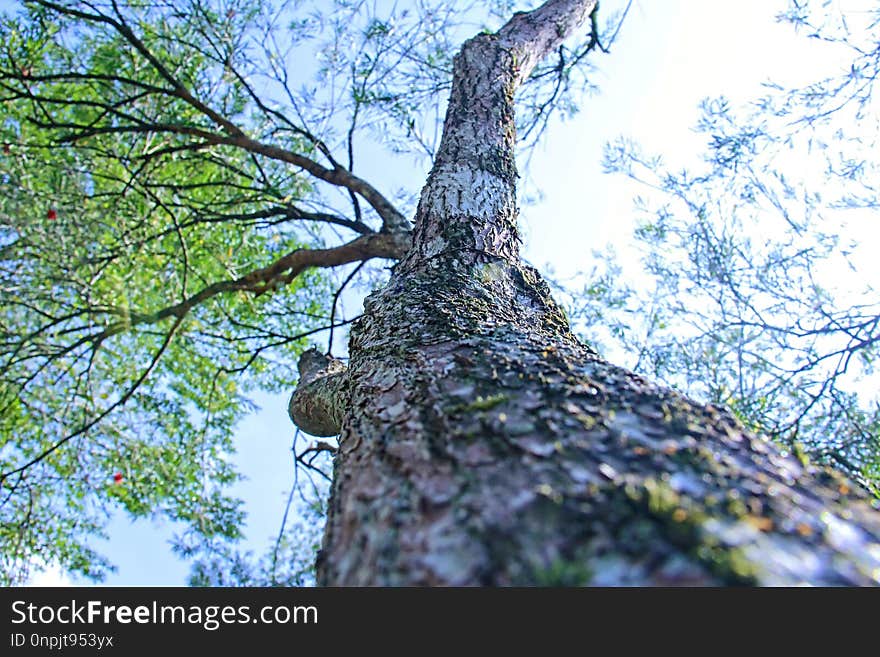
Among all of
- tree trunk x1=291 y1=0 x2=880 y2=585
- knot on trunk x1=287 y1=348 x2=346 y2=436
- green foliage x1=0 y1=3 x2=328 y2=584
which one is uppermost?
green foliage x1=0 y1=3 x2=328 y2=584

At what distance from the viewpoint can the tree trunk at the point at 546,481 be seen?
47 cm

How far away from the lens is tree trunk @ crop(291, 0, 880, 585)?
18.5 inches

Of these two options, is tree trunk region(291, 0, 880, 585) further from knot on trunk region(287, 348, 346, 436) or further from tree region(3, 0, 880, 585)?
knot on trunk region(287, 348, 346, 436)

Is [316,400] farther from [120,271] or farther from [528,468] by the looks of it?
[120,271]

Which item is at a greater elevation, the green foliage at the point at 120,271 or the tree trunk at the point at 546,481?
the green foliage at the point at 120,271

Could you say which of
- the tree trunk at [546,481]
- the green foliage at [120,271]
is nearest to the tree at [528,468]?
the tree trunk at [546,481]

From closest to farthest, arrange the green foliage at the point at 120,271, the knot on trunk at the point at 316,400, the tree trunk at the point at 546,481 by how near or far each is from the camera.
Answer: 1. the tree trunk at the point at 546,481
2. the knot on trunk at the point at 316,400
3. the green foliage at the point at 120,271

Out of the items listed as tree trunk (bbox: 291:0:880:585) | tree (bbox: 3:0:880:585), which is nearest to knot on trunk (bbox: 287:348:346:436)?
Answer: tree (bbox: 3:0:880:585)

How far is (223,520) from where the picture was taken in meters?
3.75

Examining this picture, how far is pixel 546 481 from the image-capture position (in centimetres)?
57

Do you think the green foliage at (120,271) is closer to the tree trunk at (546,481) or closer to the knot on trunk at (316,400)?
the knot on trunk at (316,400)

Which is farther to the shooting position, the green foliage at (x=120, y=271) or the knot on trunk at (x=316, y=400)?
the green foliage at (x=120, y=271)
